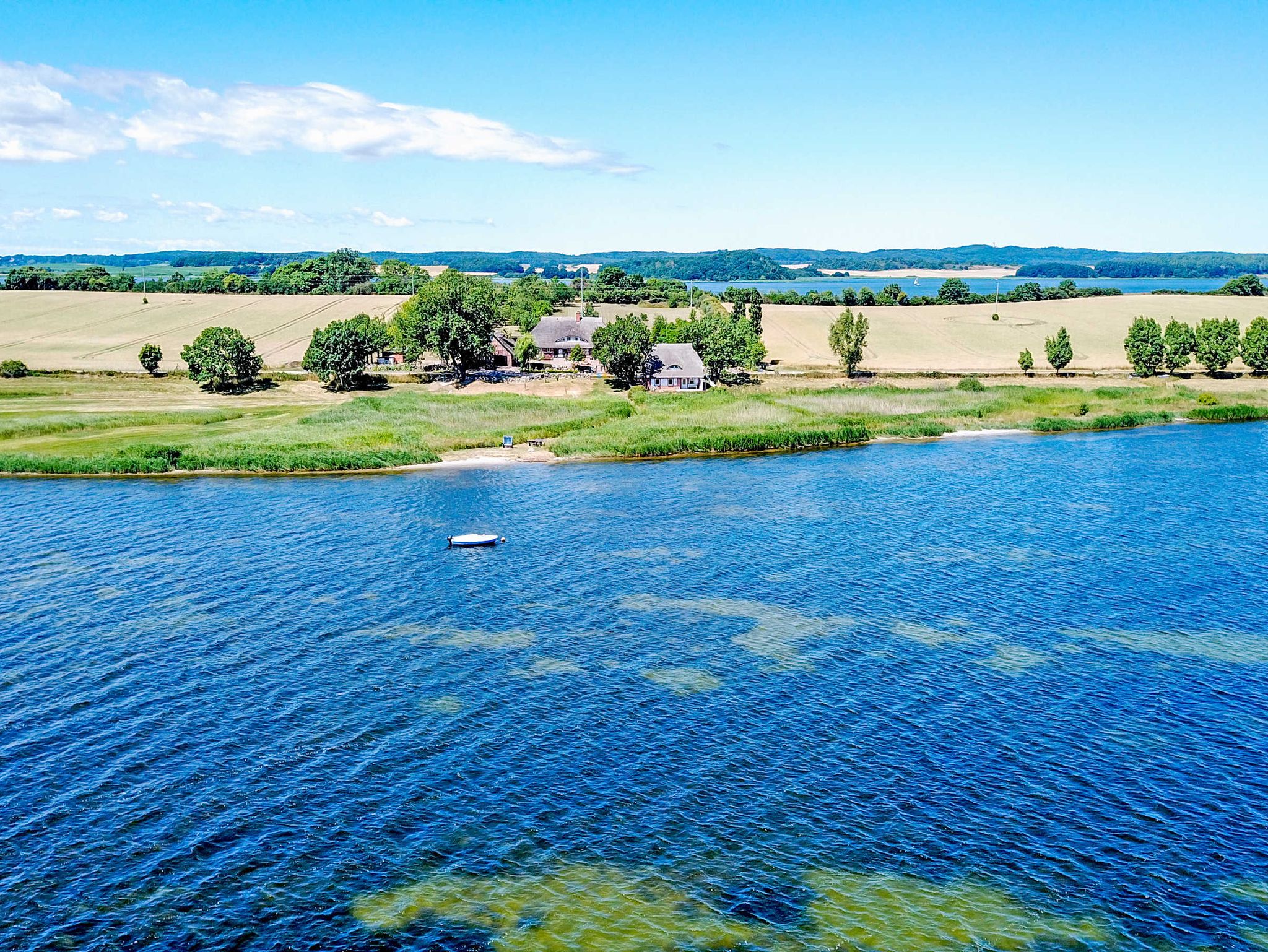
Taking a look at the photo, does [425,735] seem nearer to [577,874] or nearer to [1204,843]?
[577,874]

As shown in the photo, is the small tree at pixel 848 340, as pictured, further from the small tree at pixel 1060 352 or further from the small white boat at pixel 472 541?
the small white boat at pixel 472 541

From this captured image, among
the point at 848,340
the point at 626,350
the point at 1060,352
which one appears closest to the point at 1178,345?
the point at 1060,352

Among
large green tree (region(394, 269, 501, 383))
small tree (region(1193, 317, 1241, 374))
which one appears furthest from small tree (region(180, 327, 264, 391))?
small tree (region(1193, 317, 1241, 374))

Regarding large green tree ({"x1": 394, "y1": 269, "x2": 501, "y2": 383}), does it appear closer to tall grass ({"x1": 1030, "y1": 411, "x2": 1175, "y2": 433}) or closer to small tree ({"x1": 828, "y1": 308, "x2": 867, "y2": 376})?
small tree ({"x1": 828, "y1": 308, "x2": 867, "y2": 376})

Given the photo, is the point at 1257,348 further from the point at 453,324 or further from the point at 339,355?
the point at 339,355

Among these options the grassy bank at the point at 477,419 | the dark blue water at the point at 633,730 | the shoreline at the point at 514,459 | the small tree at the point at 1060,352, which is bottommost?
the dark blue water at the point at 633,730

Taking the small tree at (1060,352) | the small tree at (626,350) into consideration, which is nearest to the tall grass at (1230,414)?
the small tree at (1060,352)
